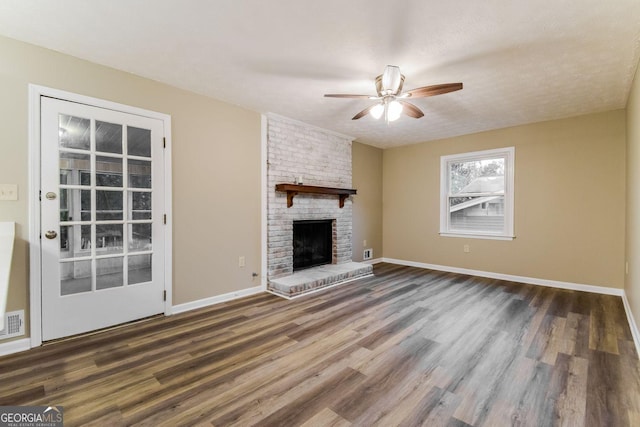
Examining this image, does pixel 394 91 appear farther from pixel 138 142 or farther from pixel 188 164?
pixel 138 142

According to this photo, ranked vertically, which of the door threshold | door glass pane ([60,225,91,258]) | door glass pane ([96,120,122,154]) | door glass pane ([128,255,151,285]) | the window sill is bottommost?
the door threshold

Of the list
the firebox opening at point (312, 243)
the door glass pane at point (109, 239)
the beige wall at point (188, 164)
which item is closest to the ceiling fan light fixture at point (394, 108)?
the beige wall at point (188, 164)

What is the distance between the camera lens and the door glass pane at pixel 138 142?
2.82 meters

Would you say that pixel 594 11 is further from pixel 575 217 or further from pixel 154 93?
pixel 154 93

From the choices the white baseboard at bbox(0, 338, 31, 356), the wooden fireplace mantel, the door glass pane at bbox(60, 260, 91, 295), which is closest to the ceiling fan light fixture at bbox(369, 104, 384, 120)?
the wooden fireplace mantel

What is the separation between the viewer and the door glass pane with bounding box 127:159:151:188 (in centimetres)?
283

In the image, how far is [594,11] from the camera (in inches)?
73.8

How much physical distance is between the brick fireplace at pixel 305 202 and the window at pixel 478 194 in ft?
5.73

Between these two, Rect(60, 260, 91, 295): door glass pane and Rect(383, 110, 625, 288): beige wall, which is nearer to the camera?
Rect(60, 260, 91, 295): door glass pane

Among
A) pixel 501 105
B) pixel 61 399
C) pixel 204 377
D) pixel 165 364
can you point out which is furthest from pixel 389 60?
pixel 61 399

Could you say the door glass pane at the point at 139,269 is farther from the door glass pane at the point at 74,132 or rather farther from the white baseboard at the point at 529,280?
the white baseboard at the point at 529,280

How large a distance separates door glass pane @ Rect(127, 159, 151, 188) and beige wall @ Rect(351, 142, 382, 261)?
3408 mm

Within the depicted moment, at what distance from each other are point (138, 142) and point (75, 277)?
135 cm

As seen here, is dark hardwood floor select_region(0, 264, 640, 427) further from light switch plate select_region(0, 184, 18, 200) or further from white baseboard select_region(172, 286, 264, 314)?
light switch plate select_region(0, 184, 18, 200)
